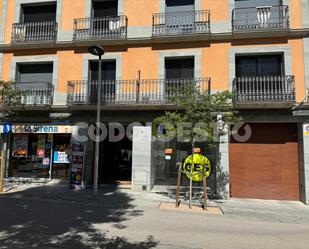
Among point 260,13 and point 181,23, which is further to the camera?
point 181,23

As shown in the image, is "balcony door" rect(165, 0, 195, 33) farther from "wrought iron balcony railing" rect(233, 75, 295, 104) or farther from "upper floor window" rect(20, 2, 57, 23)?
"upper floor window" rect(20, 2, 57, 23)

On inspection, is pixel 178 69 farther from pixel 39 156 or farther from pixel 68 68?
pixel 39 156

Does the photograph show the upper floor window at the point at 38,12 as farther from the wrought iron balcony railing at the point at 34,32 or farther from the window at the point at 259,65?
the window at the point at 259,65

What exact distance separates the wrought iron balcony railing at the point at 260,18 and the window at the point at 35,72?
9.01m

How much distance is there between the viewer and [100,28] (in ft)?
43.9

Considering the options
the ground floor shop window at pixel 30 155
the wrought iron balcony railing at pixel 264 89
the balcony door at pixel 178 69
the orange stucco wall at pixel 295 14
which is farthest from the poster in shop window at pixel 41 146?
the orange stucco wall at pixel 295 14

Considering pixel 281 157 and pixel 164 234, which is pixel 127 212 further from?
pixel 281 157

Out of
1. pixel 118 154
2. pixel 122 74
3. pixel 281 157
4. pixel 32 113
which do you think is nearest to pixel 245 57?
pixel 281 157

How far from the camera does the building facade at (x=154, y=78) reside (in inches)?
452

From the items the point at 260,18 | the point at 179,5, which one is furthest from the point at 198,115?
the point at 179,5

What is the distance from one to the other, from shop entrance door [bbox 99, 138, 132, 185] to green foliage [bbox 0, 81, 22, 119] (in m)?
4.41

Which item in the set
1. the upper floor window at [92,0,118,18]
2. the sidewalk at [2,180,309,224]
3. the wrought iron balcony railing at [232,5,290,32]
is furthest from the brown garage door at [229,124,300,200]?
the upper floor window at [92,0,118,18]

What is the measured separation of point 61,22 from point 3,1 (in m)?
3.56

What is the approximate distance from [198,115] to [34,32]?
9.76m
